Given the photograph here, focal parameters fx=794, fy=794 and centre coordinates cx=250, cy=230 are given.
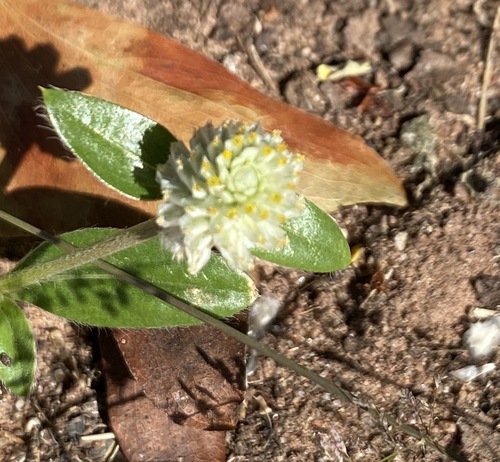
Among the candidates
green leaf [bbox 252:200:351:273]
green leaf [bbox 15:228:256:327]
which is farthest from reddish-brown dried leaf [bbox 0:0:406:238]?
green leaf [bbox 252:200:351:273]

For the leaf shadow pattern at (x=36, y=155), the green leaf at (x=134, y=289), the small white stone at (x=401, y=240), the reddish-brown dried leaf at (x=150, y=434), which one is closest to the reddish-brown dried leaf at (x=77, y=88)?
the leaf shadow pattern at (x=36, y=155)

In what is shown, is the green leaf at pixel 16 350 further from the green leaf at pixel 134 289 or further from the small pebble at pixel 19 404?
the small pebble at pixel 19 404

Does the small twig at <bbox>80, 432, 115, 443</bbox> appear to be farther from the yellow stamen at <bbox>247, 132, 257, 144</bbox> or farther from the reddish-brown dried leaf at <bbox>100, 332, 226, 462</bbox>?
the yellow stamen at <bbox>247, 132, 257, 144</bbox>

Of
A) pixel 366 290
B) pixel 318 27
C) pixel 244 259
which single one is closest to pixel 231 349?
pixel 366 290

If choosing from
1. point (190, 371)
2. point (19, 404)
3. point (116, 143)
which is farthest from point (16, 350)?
point (116, 143)

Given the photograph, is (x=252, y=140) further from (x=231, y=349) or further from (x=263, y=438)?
(x=263, y=438)
